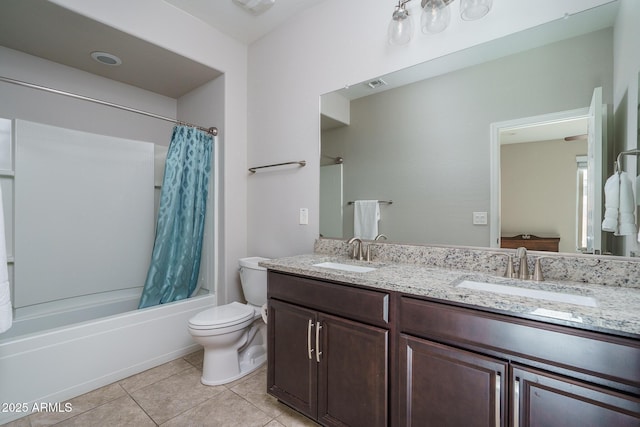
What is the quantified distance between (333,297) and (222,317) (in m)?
0.95

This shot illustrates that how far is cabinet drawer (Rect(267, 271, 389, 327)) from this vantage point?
120 cm

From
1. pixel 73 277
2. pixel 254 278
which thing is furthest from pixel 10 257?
pixel 254 278

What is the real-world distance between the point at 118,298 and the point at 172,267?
585 mm

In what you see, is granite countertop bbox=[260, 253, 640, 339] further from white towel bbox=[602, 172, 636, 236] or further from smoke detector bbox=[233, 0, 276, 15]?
smoke detector bbox=[233, 0, 276, 15]

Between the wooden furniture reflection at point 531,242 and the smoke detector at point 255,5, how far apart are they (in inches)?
83.8

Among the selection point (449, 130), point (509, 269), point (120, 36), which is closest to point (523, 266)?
point (509, 269)

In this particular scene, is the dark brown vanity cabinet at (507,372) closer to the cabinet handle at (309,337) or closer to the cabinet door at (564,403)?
the cabinet door at (564,403)

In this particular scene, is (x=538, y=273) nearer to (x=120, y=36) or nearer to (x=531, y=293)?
(x=531, y=293)

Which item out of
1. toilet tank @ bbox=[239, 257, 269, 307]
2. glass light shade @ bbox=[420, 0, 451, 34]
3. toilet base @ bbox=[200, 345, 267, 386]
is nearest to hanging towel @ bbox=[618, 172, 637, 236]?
glass light shade @ bbox=[420, 0, 451, 34]

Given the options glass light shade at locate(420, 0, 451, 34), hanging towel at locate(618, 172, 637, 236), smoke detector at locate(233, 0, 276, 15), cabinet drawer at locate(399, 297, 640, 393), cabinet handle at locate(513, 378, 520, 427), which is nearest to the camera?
cabinet drawer at locate(399, 297, 640, 393)

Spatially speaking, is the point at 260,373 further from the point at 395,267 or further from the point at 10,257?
the point at 10,257

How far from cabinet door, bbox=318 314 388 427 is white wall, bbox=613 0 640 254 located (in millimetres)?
1059

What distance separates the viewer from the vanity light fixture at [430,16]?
4.48ft

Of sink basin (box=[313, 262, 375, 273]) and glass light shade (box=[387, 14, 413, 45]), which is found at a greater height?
glass light shade (box=[387, 14, 413, 45])
